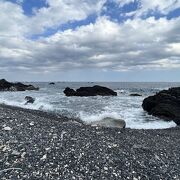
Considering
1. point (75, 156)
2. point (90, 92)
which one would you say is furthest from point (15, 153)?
point (90, 92)

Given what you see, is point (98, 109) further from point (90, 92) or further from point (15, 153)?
point (90, 92)

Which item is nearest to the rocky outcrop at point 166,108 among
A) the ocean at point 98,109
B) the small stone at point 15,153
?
the ocean at point 98,109

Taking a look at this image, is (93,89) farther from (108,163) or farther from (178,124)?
(108,163)

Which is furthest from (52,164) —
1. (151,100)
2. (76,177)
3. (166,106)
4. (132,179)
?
(151,100)

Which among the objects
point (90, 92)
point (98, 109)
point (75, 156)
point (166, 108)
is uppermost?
point (75, 156)

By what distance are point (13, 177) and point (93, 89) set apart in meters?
57.7

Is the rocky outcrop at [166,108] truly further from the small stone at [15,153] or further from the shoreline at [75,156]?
the small stone at [15,153]

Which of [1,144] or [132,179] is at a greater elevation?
[1,144]

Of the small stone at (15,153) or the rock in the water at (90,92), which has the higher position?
the small stone at (15,153)

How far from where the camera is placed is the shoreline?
272 inches

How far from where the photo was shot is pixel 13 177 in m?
6.55

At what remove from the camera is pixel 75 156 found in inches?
301

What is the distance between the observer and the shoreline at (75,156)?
22.6ft

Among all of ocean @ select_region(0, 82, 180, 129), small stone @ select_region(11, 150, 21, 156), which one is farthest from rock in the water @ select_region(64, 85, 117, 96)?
small stone @ select_region(11, 150, 21, 156)
